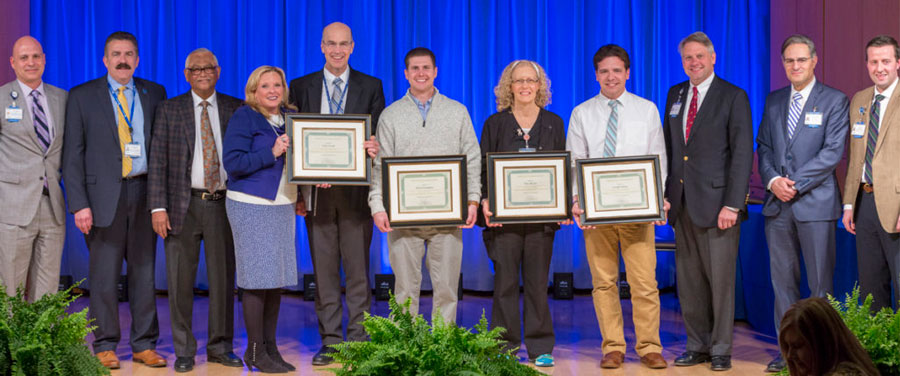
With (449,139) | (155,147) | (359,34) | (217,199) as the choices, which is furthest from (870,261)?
(359,34)

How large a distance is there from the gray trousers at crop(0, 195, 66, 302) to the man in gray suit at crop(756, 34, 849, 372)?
13.0 ft

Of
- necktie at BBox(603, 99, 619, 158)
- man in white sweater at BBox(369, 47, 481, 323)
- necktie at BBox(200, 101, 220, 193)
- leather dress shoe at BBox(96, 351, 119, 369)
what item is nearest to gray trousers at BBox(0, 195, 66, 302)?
leather dress shoe at BBox(96, 351, 119, 369)

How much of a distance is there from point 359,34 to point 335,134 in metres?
2.84

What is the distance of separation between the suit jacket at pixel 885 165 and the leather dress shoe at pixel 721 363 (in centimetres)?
106

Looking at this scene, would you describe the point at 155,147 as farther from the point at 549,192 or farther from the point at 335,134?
the point at 549,192

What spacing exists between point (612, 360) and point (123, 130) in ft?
9.80

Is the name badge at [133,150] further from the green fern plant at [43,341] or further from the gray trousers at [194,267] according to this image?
the green fern plant at [43,341]

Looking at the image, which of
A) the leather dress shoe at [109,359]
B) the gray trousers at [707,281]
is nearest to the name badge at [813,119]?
the gray trousers at [707,281]

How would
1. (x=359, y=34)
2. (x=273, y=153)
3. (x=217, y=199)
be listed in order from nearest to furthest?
(x=273, y=153) → (x=217, y=199) → (x=359, y=34)

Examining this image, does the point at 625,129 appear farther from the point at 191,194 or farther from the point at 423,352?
the point at 423,352

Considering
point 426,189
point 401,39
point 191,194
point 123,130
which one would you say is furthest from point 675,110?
point 123,130

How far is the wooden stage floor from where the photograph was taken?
4750 millimetres

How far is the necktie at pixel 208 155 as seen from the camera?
185 inches

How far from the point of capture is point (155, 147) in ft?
15.5
